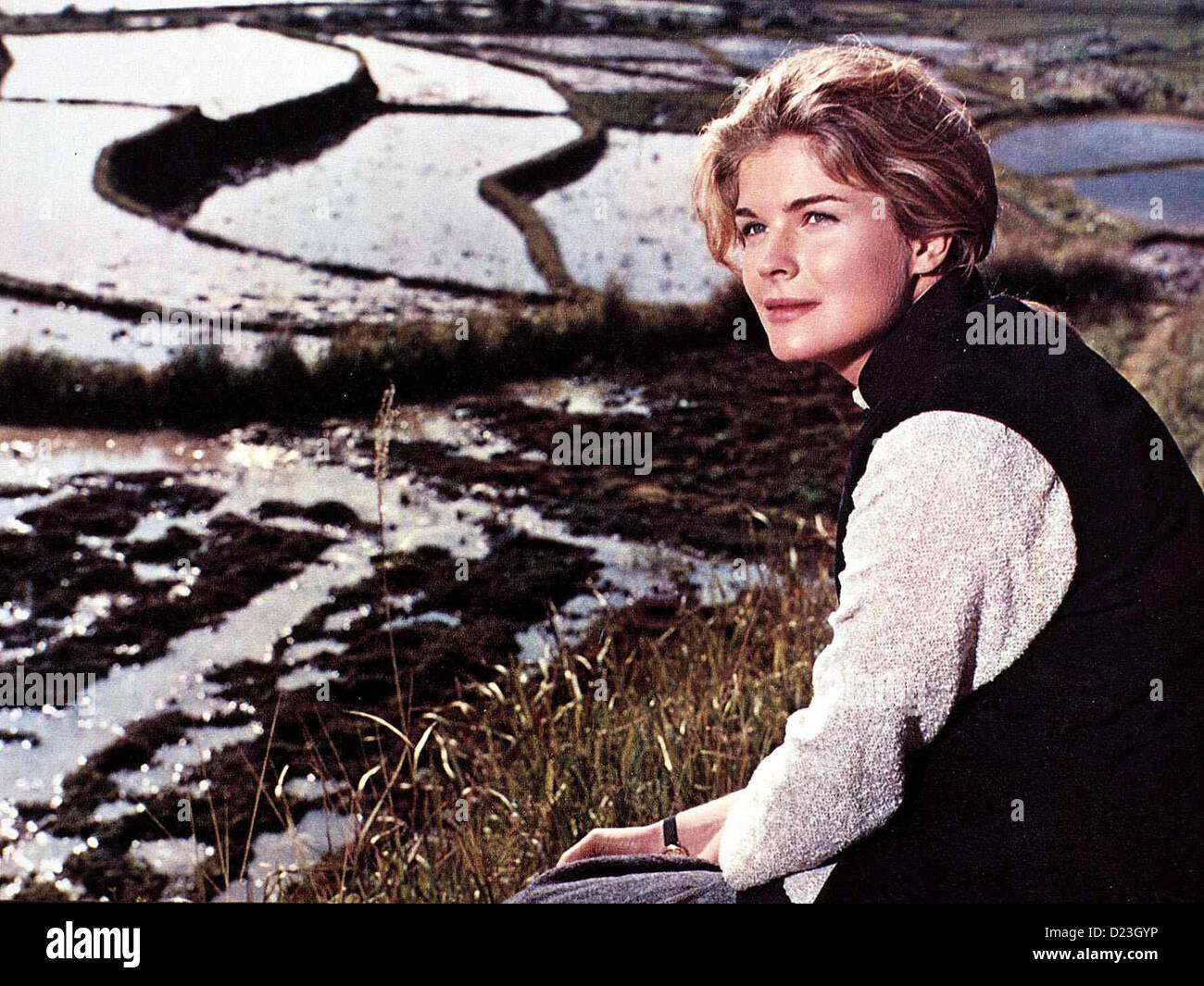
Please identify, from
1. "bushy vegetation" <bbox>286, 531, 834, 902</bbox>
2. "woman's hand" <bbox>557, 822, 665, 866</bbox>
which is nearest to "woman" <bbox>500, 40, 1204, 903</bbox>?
"woman's hand" <bbox>557, 822, 665, 866</bbox>

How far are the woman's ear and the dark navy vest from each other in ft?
0.53

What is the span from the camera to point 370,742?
3049 millimetres

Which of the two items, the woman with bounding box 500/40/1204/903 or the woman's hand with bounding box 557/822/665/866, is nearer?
the woman with bounding box 500/40/1204/903

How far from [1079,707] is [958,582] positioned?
0.72 ft

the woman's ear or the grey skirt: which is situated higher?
the woman's ear

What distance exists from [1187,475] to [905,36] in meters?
3.02

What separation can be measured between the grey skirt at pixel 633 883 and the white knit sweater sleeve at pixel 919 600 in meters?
0.25

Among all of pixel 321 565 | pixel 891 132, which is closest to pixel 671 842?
pixel 891 132

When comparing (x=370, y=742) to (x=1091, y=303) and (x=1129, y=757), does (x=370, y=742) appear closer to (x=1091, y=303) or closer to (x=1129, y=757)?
(x=1129, y=757)

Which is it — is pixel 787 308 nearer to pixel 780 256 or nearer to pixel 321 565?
pixel 780 256

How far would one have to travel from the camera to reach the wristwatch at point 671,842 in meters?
1.69

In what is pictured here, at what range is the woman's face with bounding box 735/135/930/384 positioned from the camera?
155 cm

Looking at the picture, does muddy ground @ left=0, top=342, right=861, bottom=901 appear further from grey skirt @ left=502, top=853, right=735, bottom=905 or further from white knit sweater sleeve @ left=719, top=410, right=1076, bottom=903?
white knit sweater sleeve @ left=719, top=410, right=1076, bottom=903

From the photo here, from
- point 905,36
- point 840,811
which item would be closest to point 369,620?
point 840,811
